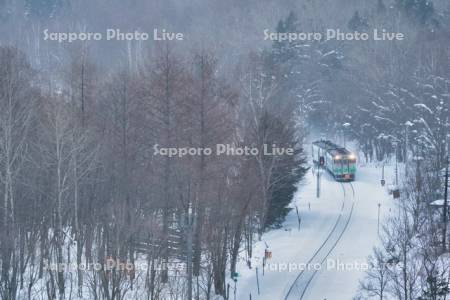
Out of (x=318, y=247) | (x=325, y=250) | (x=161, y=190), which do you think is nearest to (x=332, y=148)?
(x=318, y=247)

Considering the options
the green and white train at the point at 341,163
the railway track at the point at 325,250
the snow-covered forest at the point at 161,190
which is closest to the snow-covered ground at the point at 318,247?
the railway track at the point at 325,250

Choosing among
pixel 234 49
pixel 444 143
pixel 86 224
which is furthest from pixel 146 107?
pixel 234 49

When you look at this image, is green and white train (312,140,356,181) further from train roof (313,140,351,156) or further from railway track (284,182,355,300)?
railway track (284,182,355,300)

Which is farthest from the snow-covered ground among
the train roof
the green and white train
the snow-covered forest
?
the train roof

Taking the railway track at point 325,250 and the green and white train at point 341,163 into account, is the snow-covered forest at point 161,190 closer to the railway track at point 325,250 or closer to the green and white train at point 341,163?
the railway track at point 325,250

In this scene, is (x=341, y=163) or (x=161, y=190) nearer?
(x=161, y=190)

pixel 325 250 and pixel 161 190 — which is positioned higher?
pixel 161 190

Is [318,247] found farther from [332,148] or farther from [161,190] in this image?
[332,148]
